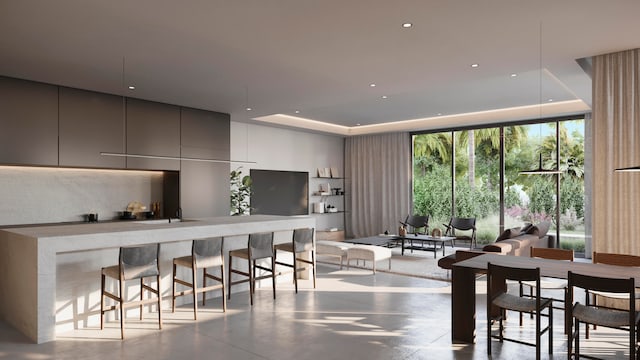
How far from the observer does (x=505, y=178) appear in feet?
31.5

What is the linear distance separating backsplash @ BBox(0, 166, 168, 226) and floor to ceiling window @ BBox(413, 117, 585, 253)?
677 centimetres

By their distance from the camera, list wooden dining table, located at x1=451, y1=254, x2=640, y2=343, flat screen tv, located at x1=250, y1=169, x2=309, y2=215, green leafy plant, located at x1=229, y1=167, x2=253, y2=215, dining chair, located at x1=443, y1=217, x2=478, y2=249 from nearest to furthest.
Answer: wooden dining table, located at x1=451, y1=254, x2=640, y2=343
green leafy plant, located at x1=229, y1=167, x2=253, y2=215
dining chair, located at x1=443, y1=217, x2=478, y2=249
flat screen tv, located at x1=250, y1=169, x2=309, y2=215

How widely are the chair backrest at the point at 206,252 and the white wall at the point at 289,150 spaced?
4.57 meters

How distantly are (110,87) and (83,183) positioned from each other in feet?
5.12

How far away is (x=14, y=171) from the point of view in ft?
18.8

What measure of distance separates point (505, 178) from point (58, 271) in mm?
8753

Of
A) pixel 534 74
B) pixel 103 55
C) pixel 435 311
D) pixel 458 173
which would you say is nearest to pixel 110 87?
pixel 103 55

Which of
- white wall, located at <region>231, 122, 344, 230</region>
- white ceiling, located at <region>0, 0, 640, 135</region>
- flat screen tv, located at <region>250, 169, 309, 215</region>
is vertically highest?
white ceiling, located at <region>0, 0, 640, 135</region>

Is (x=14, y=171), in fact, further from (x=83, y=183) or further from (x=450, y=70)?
(x=450, y=70)

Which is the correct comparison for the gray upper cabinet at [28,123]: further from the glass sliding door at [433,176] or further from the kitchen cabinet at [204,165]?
the glass sliding door at [433,176]

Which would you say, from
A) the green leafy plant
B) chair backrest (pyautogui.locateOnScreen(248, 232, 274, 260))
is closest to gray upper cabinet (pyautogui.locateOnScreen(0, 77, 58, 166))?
chair backrest (pyautogui.locateOnScreen(248, 232, 274, 260))

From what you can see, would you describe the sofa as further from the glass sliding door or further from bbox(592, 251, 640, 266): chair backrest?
the glass sliding door

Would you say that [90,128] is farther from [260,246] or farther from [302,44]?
[302,44]

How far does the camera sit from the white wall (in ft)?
31.1
